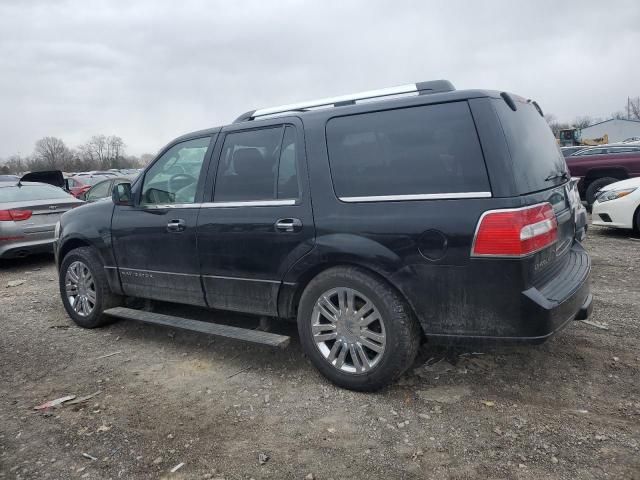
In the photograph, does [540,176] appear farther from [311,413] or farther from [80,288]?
[80,288]

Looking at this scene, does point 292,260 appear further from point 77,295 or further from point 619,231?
point 619,231

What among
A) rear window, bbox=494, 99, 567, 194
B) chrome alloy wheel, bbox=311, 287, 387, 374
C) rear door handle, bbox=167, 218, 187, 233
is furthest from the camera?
rear door handle, bbox=167, 218, 187, 233

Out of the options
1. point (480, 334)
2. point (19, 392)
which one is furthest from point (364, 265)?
point (19, 392)

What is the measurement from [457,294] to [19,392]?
324 cm

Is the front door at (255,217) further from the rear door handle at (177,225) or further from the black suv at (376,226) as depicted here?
the rear door handle at (177,225)

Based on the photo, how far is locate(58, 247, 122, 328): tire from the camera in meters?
4.83

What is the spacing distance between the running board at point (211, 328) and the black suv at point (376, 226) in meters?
0.02

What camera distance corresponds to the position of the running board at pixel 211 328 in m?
3.57

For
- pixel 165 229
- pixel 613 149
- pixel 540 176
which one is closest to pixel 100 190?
pixel 165 229

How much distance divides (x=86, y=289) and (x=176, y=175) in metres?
1.63

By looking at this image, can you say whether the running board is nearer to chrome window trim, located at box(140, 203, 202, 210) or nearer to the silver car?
chrome window trim, located at box(140, 203, 202, 210)

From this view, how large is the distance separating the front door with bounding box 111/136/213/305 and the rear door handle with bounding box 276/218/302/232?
34.0 inches

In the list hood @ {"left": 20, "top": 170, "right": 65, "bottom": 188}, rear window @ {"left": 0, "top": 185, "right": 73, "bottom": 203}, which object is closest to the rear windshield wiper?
rear window @ {"left": 0, "top": 185, "right": 73, "bottom": 203}

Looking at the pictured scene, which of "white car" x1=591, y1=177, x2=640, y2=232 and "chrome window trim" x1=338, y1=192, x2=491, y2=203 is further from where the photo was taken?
"white car" x1=591, y1=177, x2=640, y2=232
